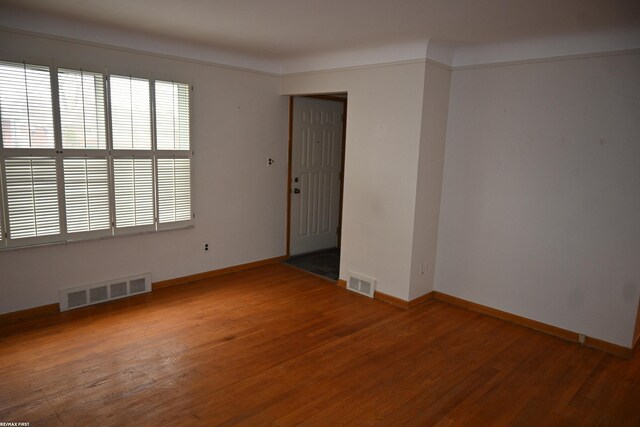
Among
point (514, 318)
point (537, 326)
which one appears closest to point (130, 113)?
point (514, 318)

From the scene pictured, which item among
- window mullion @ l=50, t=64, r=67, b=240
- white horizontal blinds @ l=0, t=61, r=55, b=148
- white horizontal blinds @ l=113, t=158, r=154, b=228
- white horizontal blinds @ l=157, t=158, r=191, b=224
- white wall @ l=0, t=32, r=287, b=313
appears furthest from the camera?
white horizontal blinds @ l=157, t=158, r=191, b=224

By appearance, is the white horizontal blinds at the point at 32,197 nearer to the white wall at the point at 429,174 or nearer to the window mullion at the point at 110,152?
the window mullion at the point at 110,152


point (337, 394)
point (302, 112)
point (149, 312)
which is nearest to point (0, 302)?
point (149, 312)

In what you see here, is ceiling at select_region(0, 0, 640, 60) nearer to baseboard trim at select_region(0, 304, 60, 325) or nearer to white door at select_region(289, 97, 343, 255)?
white door at select_region(289, 97, 343, 255)

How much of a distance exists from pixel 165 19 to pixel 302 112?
7.76ft

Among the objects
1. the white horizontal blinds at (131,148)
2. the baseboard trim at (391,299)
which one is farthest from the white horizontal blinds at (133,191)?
the baseboard trim at (391,299)

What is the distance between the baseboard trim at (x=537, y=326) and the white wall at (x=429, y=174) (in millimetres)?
305

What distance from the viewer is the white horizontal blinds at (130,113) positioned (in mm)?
3963

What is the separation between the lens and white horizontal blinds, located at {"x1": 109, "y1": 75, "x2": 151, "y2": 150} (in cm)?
396

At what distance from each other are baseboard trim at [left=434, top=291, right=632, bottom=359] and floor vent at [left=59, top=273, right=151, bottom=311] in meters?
3.05

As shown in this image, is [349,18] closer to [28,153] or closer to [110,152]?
[110,152]

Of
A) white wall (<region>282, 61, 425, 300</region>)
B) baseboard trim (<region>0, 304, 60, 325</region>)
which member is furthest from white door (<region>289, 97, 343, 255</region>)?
baseboard trim (<region>0, 304, 60, 325</region>)

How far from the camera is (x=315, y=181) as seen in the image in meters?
5.99

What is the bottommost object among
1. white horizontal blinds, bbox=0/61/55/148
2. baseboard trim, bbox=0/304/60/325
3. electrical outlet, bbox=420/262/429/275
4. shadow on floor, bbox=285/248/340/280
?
baseboard trim, bbox=0/304/60/325
